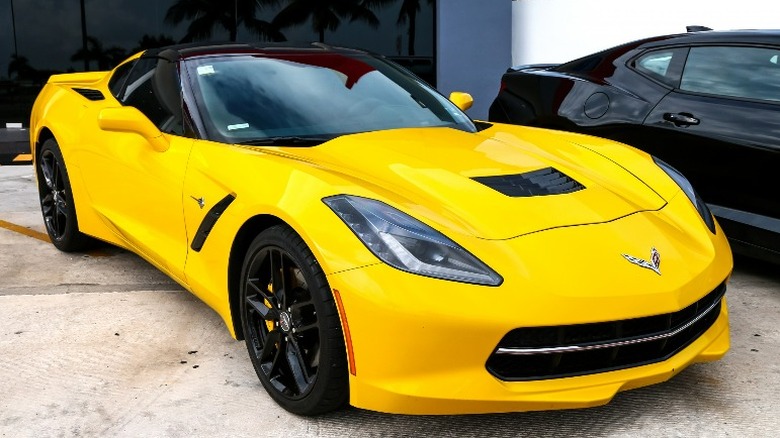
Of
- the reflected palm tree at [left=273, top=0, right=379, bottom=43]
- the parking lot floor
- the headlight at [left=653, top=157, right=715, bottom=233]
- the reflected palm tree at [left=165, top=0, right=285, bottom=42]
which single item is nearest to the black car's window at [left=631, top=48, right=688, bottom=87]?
the parking lot floor

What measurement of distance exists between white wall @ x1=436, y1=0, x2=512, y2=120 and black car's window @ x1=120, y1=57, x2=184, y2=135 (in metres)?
7.46

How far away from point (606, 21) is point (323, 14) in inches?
152

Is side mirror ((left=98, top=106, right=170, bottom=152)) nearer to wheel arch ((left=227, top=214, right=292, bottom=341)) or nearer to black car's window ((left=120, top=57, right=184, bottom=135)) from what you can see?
black car's window ((left=120, top=57, right=184, bottom=135))

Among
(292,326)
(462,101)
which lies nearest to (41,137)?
(462,101)

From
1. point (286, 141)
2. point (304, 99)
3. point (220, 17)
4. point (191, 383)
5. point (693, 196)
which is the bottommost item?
point (191, 383)

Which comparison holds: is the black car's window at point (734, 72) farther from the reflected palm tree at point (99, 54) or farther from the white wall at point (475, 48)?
the reflected palm tree at point (99, 54)

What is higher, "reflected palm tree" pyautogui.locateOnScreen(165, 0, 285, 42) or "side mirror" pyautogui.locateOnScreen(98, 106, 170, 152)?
"reflected palm tree" pyautogui.locateOnScreen(165, 0, 285, 42)

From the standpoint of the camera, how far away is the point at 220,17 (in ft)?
36.9

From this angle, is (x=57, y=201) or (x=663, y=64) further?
(x=57, y=201)

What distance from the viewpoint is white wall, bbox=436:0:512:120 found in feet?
37.6

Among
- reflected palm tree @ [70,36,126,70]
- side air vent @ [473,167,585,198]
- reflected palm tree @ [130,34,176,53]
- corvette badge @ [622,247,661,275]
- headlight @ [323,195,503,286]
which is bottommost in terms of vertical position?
corvette badge @ [622,247,661,275]

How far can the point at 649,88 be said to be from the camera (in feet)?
15.6

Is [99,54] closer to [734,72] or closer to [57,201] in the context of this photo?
[57,201]

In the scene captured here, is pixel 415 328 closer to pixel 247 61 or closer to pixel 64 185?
pixel 247 61
